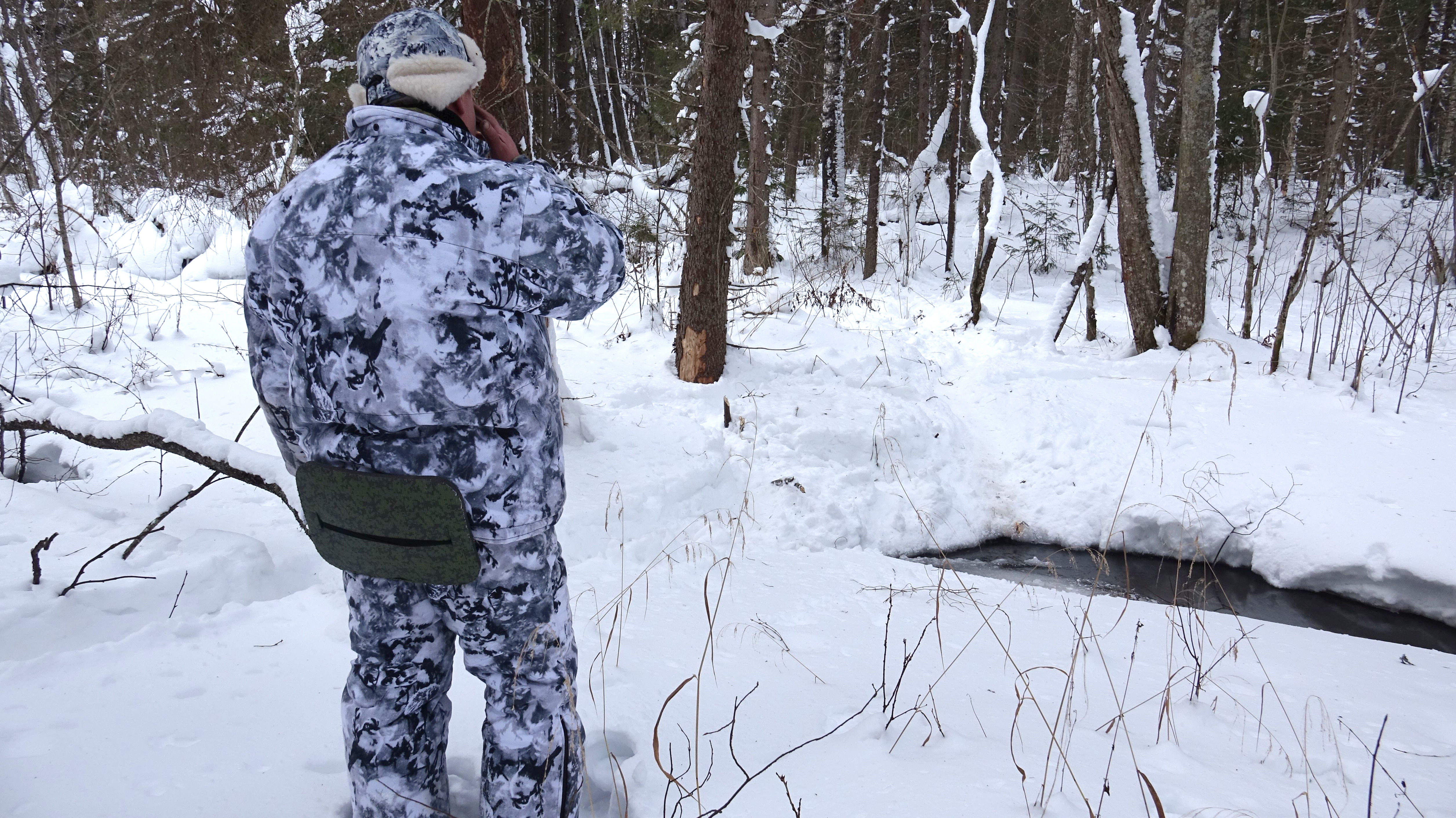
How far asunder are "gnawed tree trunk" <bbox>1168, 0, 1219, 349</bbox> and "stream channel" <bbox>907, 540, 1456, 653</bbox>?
117 inches

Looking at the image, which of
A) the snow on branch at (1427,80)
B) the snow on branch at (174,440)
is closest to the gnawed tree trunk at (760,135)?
the snow on branch at (1427,80)

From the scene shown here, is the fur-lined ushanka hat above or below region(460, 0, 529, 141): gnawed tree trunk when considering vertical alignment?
below

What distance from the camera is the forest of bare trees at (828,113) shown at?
16.2 ft

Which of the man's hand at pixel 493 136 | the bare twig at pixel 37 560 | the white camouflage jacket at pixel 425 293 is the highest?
the man's hand at pixel 493 136

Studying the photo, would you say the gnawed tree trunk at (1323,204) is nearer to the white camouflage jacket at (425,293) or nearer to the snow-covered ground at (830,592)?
the snow-covered ground at (830,592)

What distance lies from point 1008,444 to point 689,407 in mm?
2373

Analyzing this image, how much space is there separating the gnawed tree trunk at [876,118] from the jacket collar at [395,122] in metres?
10.4

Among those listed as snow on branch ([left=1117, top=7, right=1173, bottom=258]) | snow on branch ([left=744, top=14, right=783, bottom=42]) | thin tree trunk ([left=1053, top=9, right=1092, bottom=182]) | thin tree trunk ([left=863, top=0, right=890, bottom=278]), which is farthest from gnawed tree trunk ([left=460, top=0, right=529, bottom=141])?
thin tree trunk ([left=1053, top=9, right=1092, bottom=182])

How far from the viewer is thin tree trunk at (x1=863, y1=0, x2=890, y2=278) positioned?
11.6 metres

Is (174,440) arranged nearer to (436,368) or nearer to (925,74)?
(436,368)

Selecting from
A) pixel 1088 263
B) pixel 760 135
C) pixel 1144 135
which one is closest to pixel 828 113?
pixel 760 135

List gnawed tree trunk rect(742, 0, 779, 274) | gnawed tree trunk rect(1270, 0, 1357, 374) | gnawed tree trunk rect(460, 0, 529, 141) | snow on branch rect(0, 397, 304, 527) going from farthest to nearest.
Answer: gnawed tree trunk rect(742, 0, 779, 274) → gnawed tree trunk rect(1270, 0, 1357, 374) → gnawed tree trunk rect(460, 0, 529, 141) → snow on branch rect(0, 397, 304, 527)

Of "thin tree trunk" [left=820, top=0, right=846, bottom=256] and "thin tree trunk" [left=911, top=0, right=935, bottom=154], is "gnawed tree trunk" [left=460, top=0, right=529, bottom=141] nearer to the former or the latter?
"thin tree trunk" [left=820, top=0, right=846, bottom=256]

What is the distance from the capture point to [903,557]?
458 cm
